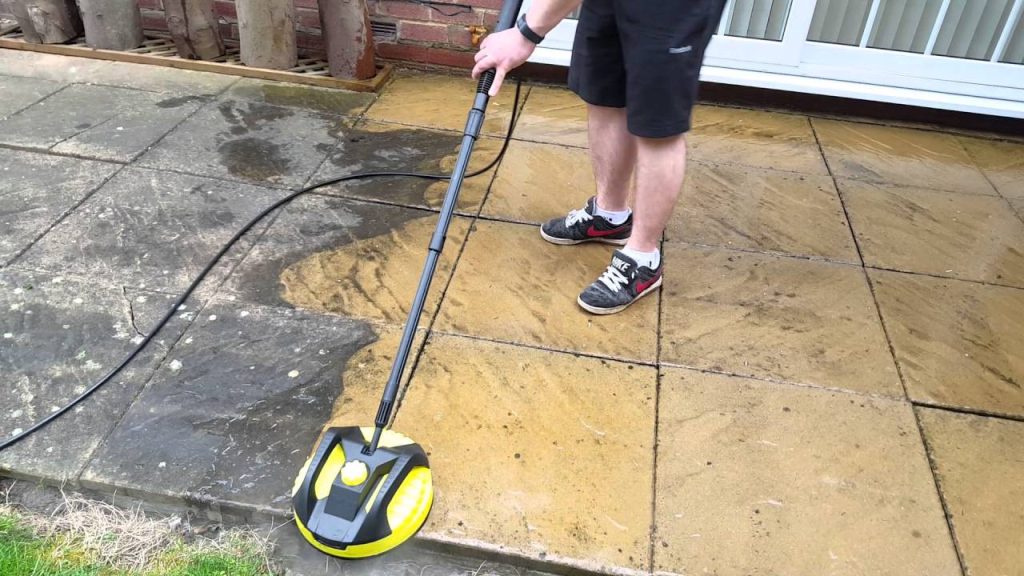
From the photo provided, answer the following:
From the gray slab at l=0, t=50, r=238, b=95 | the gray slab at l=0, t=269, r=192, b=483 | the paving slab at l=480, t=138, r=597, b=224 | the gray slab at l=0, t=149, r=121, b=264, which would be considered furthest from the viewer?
the gray slab at l=0, t=50, r=238, b=95

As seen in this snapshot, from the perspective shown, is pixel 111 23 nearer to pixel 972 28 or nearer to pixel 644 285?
pixel 644 285

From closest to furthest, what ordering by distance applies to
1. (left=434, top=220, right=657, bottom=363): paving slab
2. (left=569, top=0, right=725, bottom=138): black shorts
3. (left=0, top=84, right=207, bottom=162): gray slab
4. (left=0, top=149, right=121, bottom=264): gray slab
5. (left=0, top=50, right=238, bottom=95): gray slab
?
(left=569, top=0, right=725, bottom=138): black shorts, (left=434, top=220, right=657, bottom=363): paving slab, (left=0, top=149, right=121, bottom=264): gray slab, (left=0, top=84, right=207, bottom=162): gray slab, (left=0, top=50, right=238, bottom=95): gray slab

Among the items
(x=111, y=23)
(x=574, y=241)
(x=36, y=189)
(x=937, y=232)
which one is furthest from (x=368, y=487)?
(x=111, y=23)

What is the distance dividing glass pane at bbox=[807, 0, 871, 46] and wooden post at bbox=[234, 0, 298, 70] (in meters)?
2.67

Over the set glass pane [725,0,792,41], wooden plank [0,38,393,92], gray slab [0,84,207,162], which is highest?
glass pane [725,0,792,41]

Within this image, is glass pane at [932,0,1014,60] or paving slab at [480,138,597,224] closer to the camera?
paving slab at [480,138,597,224]

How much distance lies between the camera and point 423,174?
302 cm

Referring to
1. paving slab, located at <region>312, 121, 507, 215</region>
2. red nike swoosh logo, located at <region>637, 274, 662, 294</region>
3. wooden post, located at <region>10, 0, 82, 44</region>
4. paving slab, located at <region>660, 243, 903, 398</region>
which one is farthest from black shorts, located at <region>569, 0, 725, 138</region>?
wooden post, located at <region>10, 0, 82, 44</region>

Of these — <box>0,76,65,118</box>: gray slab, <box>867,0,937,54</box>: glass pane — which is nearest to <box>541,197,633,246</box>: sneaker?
<box>867,0,937,54</box>: glass pane

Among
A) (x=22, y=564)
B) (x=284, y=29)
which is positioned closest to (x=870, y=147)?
(x=284, y=29)

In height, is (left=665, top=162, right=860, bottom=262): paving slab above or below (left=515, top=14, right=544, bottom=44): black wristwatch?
below

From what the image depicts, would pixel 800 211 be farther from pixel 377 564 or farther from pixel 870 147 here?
pixel 377 564

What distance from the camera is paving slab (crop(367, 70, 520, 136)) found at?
3510 mm

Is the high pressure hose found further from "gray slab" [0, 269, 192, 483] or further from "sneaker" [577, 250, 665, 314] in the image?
"sneaker" [577, 250, 665, 314]
